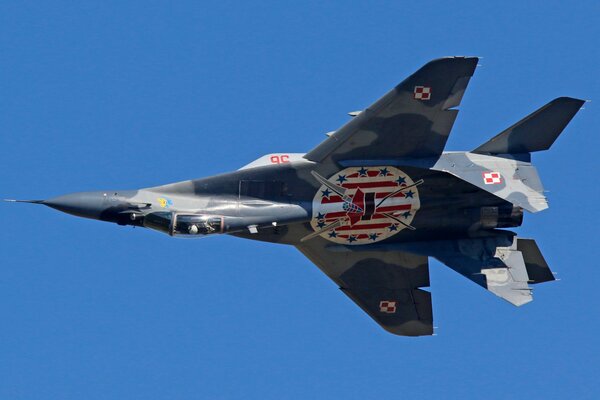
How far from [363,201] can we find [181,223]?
3.43 m

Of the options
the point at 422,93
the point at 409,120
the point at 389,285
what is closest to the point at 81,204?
the point at 409,120

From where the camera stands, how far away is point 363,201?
2575cm

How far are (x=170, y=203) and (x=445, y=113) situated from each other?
5.17 m

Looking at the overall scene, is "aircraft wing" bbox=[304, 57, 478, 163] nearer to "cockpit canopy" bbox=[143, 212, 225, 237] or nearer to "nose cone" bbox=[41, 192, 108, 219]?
"cockpit canopy" bbox=[143, 212, 225, 237]

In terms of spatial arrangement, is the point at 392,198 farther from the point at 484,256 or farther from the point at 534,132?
the point at 534,132

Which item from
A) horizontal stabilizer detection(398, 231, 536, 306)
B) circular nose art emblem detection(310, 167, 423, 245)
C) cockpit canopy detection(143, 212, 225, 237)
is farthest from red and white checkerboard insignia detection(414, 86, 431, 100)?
cockpit canopy detection(143, 212, 225, 237)

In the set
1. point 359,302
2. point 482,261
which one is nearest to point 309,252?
point 359,302

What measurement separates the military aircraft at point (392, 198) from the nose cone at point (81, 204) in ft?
0.06

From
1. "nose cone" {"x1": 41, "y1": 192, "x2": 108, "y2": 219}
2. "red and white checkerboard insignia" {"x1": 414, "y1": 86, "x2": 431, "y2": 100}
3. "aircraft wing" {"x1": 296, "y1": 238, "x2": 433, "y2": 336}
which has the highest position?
"red and white checkerboard insignia" {"x1": 414, "y1": 86, "x2": 431, "y2": 100}

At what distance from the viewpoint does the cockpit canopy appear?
24.7 m

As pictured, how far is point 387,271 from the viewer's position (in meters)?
27.6

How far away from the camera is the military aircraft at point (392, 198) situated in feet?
81.6

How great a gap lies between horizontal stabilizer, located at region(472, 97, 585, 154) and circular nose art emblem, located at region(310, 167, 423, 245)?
1655mm

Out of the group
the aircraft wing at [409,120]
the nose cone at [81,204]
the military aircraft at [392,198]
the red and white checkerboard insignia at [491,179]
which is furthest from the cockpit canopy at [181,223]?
the red and white checkerboard insignia at [491,179]
